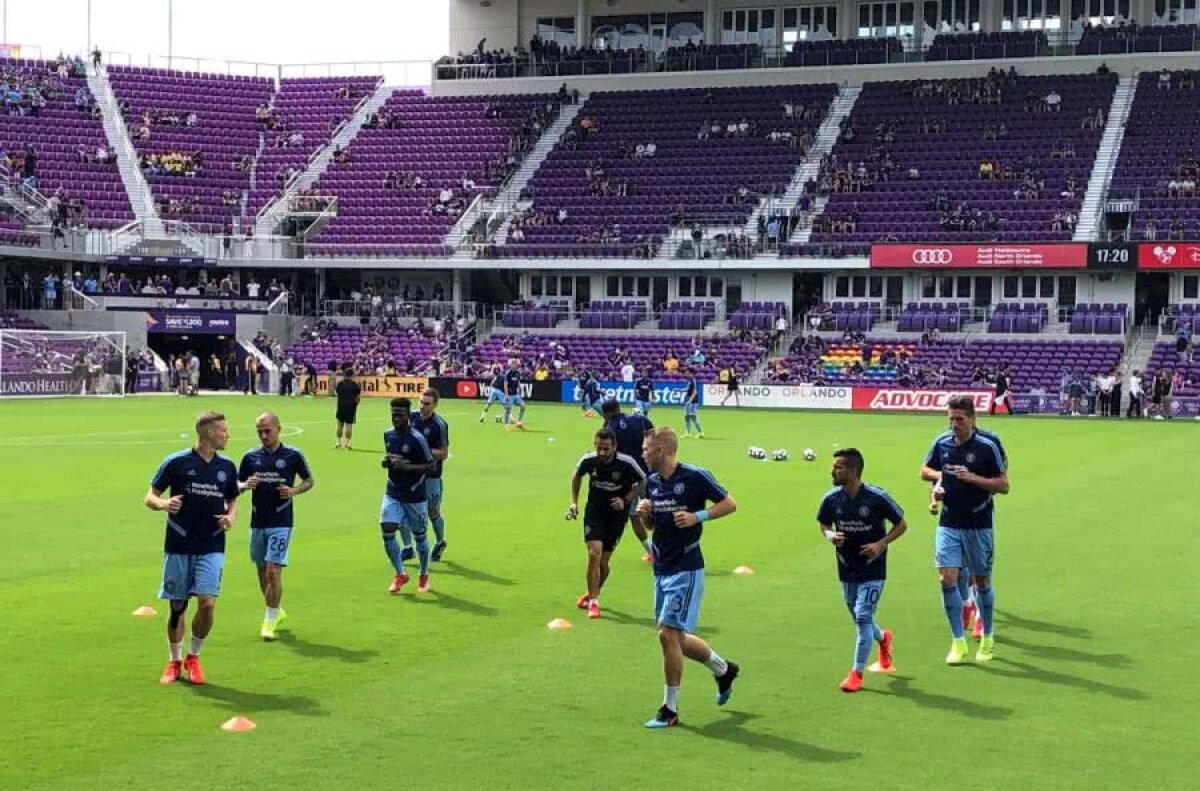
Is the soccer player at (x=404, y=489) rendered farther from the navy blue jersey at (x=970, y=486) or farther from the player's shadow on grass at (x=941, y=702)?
the player's shadow on grass at (x=941, y=702)

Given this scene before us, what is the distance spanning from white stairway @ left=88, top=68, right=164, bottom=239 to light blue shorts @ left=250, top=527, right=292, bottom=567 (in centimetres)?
6272

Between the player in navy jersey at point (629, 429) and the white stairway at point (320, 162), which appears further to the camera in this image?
the white stairway at point (320, 162)

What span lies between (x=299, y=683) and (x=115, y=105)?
75.6 meters

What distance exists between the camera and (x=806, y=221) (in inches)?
2800

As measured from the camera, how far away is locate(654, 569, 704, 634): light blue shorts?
11.1 meters

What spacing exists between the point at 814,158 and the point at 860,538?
64.9 metres

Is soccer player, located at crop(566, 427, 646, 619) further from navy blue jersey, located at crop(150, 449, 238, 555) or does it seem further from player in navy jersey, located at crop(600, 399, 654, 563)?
navy blue jersey, located at crop(150, 449, 238, 555)

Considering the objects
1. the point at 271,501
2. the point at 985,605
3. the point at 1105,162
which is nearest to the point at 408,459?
the point at 271,501

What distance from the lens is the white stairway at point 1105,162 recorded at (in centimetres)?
6600

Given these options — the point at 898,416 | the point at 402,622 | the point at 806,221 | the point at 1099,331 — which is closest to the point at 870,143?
the point at 806,221

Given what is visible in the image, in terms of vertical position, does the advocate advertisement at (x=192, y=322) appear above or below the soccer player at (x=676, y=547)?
above

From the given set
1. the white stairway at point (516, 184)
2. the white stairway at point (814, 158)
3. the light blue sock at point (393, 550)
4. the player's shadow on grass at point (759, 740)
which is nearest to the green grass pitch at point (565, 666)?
the player's shadow on grass at point (759, 740)

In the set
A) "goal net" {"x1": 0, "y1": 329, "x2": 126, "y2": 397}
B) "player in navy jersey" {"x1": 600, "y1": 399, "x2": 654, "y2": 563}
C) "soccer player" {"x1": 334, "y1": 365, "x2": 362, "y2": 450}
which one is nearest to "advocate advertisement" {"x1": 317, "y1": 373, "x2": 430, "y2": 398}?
"goal net" {"x1": 0, "y1": 329, "x2": 126, "y2": 397}

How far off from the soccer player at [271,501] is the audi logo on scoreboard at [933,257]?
181 ft
